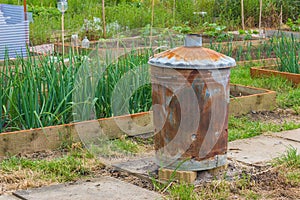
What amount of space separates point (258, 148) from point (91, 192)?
5.08ft

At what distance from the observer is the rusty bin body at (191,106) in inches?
152

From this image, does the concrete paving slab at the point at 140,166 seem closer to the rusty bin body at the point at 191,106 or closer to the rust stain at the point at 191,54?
the rusty bin body at the point at 191,106

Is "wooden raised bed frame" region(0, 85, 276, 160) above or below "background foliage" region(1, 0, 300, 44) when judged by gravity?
below

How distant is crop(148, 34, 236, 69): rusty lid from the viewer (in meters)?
3.83

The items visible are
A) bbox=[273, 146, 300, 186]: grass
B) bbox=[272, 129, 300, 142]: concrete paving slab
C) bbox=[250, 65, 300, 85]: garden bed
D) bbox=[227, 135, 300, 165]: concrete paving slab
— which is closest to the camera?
bbox=[273, 146, 300, 186]: grass

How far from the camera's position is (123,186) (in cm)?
386

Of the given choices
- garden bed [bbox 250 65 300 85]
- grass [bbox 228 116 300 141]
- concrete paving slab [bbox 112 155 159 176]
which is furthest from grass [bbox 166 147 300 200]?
garden bed [bbox 250 65 300 85]

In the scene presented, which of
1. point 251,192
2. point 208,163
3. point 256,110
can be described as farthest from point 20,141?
point 256,110

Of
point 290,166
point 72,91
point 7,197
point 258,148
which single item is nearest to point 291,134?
point 258,148

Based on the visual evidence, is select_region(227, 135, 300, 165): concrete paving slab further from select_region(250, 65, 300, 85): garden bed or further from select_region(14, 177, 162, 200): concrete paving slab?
select_region(250, 65, 300, 85): garden bed


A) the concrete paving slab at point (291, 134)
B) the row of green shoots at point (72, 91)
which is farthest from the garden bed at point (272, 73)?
the row of green shoots at point (72, 91)

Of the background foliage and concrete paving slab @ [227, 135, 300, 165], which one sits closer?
concrete paving slab @ [227, 135, 300, 165]

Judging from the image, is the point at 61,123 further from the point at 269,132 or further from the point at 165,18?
the point at 165,18

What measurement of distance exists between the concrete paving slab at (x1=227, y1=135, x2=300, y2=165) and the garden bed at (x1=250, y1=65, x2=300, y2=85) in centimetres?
205
